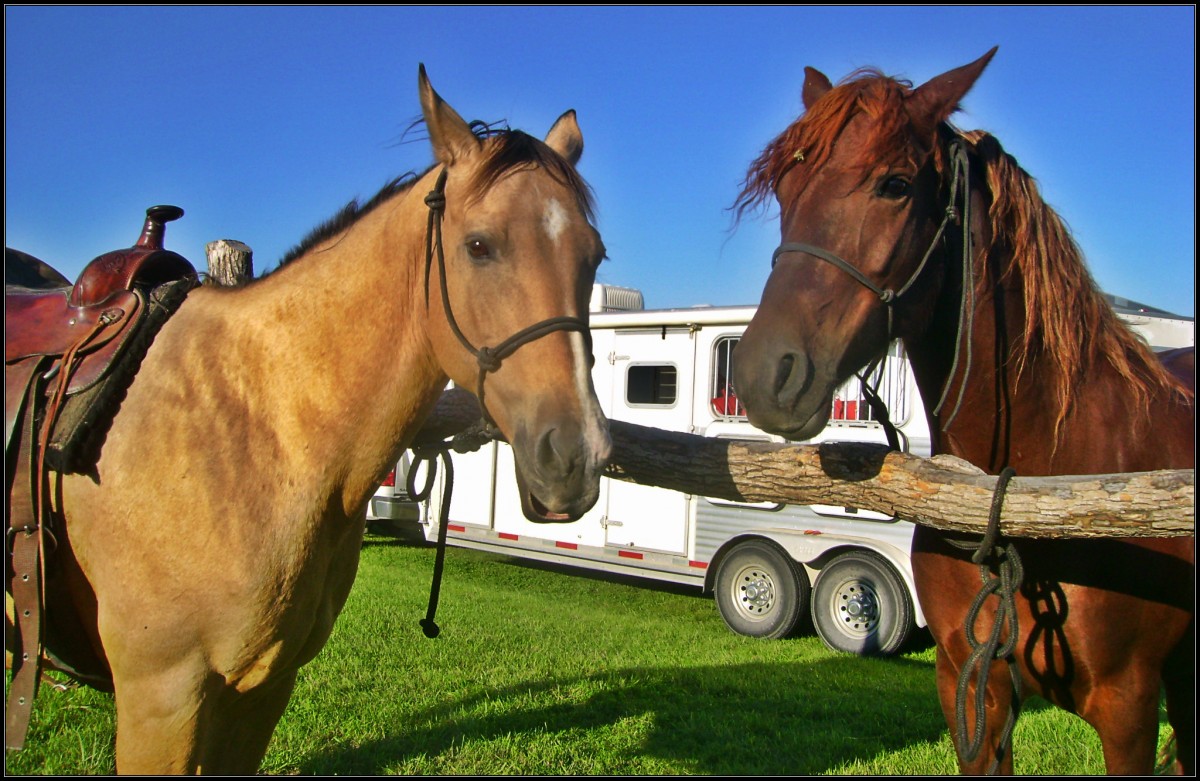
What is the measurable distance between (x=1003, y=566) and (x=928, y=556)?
1.31 ft

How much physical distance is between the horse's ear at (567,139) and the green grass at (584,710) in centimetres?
327

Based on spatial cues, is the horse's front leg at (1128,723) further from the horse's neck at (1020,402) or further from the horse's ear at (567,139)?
the horse's ear at (567,139)

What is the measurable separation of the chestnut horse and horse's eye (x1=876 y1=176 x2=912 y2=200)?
0.04 ft

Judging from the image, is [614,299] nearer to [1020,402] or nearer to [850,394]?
[850,394]

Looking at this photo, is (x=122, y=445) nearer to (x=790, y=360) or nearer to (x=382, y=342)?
(x=382, y=342)

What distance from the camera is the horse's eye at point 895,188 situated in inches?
92.5

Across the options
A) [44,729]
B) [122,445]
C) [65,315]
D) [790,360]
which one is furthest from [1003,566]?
[44,729]

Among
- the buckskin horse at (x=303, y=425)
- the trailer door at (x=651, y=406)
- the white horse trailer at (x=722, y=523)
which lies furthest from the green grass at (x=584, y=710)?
the buckskin horse at (x=303, y=425)

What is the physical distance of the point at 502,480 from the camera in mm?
10680

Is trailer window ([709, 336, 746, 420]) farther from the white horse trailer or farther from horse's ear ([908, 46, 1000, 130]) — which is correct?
horse's ear ([908, 46, 1000, 130])

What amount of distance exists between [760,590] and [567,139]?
692cm

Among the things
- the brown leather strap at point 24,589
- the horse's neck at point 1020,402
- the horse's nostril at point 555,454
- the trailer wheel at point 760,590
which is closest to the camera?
the horse's nostril at point 555,454

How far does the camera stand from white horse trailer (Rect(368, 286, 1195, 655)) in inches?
313

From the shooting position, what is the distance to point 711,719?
547cm
